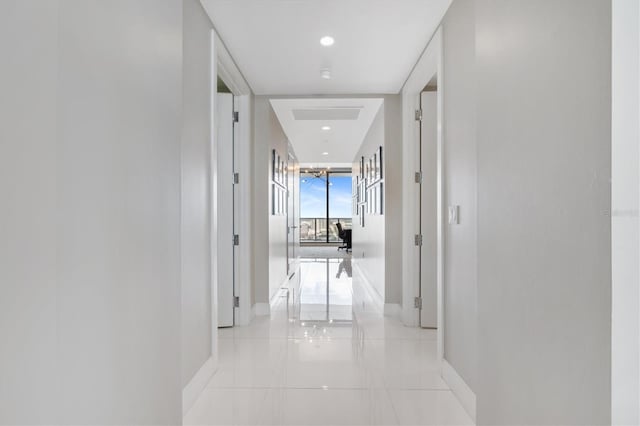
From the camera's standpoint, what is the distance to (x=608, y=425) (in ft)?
3.09

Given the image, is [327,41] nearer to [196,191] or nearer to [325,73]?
[325,73]

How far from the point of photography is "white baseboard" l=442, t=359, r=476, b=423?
2133mm

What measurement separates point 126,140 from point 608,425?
151 centimetres

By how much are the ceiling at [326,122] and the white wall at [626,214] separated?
3.92m

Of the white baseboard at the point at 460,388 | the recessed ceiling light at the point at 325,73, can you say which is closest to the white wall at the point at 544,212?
the white baseboard at the point at 460,388

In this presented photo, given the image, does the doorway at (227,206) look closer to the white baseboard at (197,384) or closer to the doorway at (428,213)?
the white baseboard at (197,384)

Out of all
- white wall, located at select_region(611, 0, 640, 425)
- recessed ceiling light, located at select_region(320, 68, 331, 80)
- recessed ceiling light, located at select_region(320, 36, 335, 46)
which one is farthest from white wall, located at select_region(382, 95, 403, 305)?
white wall, located at select_region(611, 0, 640, 425)

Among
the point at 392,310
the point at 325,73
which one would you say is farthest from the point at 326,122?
the point at 392,310

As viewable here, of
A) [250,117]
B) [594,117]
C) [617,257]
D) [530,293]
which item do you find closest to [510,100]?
[594,117]

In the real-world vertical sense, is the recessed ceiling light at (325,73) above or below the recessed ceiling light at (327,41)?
below

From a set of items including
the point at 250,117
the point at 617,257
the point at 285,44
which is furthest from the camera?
the point at 250,117

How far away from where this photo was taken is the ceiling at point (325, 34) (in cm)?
250

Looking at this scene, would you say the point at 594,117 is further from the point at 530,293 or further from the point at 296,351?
the point at 296,351

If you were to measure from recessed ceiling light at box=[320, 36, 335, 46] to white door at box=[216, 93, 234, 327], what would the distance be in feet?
4.22
